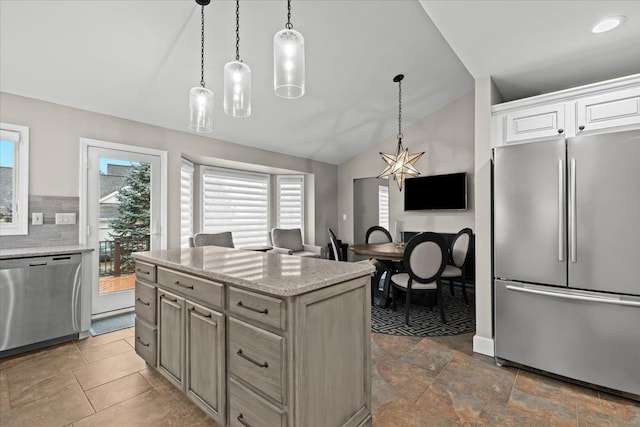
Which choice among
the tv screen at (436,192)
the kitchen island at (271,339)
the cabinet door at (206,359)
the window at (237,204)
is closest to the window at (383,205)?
the tv screen at (436,192)

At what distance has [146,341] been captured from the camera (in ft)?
7.45

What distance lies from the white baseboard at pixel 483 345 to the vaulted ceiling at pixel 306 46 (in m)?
2.32

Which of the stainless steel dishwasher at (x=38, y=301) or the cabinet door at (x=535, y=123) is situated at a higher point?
the cabinet door at (x=535, y=123)

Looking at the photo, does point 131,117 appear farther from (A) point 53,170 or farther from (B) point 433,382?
(B) point 433,382

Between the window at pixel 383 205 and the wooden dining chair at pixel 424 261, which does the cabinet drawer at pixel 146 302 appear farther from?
the window at pixel 383 205

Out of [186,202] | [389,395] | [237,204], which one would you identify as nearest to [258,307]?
[389,395]

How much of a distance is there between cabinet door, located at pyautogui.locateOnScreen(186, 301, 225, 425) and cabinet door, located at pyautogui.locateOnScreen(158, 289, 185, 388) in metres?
0.10

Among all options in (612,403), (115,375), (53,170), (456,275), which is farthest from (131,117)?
(612,403)

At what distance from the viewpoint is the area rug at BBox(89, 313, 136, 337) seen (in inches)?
127

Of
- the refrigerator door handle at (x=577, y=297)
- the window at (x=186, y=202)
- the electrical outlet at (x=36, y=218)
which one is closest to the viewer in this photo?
the refrigerator door handle at (x=577, y=297)

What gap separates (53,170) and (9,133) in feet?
1.51

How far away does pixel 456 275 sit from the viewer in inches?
151

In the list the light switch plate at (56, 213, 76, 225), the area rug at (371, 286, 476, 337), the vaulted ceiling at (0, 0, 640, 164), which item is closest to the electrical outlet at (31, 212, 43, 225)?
the light switch plate at (56, 213, 76, 225)

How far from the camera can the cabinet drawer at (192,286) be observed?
162 cm
